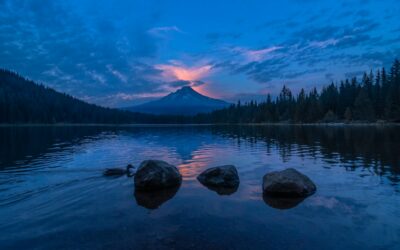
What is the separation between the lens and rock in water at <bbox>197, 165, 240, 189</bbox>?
18.4 m

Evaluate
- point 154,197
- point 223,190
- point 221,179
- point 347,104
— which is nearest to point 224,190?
point 223,190

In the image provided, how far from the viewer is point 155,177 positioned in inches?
703

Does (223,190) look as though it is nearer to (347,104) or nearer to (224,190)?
(224,190)

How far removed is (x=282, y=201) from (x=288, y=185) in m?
1.48

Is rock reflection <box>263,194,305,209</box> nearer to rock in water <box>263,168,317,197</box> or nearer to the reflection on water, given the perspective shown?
rock in water <box>263,168,317,197</box>

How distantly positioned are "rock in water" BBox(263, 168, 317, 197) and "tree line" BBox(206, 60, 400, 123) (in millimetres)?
115857

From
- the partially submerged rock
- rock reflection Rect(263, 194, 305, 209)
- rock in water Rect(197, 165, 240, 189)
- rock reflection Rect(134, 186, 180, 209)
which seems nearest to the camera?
rock reflection Rect(263, 194, 305, 209)

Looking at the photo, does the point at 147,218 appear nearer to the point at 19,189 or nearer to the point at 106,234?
the point at 106,234

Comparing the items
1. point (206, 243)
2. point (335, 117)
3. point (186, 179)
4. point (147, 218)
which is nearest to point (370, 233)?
point (206, 243)

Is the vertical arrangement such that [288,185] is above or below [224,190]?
above

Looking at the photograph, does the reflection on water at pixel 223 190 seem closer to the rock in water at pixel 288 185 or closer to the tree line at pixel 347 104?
the rock in water at pixel 288 185

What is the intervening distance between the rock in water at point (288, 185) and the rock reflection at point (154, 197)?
19.2ft

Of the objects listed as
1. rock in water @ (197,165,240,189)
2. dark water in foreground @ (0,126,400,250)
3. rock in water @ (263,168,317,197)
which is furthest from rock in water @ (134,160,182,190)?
rock in water @ (263,168,317,197)

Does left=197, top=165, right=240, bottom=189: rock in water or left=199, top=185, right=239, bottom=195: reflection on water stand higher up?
left=197, top=165, right=240, bottom=189: rock in water
